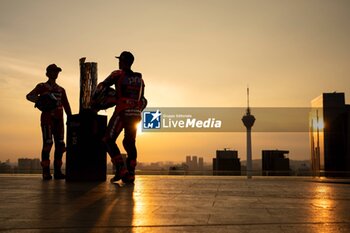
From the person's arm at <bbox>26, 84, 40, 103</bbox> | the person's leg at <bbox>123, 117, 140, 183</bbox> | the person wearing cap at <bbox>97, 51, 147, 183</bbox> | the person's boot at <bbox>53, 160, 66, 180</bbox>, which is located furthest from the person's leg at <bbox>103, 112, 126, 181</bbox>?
the person's arm at <bbox>26, 84, 40, 103</bbox>

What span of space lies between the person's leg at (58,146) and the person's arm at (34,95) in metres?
0.75

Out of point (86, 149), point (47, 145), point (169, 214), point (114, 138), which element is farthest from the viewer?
point (47, 145)

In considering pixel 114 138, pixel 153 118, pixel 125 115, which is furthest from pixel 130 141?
pixel 153 118

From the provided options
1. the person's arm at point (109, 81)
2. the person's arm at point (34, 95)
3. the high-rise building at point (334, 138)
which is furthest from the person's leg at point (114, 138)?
the high-rise building at point (334, 138)

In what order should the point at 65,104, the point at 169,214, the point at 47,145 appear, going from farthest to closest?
the point at 65,104
the point at 47,145
the point at 169,214

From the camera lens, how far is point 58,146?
10.7 meters

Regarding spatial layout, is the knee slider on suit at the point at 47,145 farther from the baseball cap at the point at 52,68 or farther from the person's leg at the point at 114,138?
the person's leg at the point at 114,138

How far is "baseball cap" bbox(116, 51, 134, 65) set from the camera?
29.2 feet

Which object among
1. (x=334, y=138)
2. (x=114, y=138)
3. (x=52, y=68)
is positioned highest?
(x=334, y=138)

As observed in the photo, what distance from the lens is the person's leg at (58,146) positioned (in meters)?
10.5

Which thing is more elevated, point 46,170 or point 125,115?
point 125,115

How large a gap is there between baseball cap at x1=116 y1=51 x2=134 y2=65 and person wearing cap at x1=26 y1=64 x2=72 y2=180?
8.47ft

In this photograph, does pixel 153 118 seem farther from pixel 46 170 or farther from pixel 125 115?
pixel 125 115

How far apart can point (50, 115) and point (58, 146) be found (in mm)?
822
